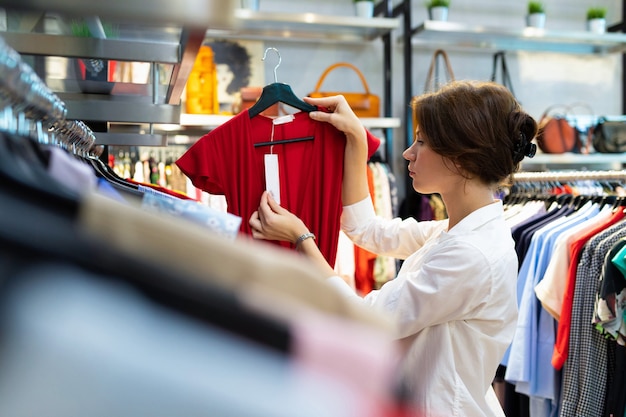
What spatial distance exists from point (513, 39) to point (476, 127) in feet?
8.92

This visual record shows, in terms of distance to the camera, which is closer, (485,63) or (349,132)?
(349,132)

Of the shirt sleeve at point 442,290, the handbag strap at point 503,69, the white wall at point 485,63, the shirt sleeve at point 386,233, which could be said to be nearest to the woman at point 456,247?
the shirt sleeve at point 442,290

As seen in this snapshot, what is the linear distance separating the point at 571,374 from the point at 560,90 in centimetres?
276

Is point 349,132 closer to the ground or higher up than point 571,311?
higher up

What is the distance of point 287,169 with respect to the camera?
153 centimetres

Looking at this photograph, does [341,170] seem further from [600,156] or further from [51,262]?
[600,156]

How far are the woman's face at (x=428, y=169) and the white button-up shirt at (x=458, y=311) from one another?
0.10 metres

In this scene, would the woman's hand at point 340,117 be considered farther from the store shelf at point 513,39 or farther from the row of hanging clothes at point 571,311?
the store shelf at point 513,39

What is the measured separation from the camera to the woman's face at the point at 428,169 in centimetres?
145

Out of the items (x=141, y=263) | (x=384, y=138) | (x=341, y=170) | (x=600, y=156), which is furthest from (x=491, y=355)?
(x=600, y=156)

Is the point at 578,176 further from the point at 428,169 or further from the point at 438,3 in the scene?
the point at 438,3

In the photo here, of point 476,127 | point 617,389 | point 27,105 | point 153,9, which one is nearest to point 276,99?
point 476,127

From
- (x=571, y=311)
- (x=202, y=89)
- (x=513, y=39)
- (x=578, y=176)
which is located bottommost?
(x=571, y=311)

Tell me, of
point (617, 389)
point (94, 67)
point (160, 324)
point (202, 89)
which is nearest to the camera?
point (160, 324)
